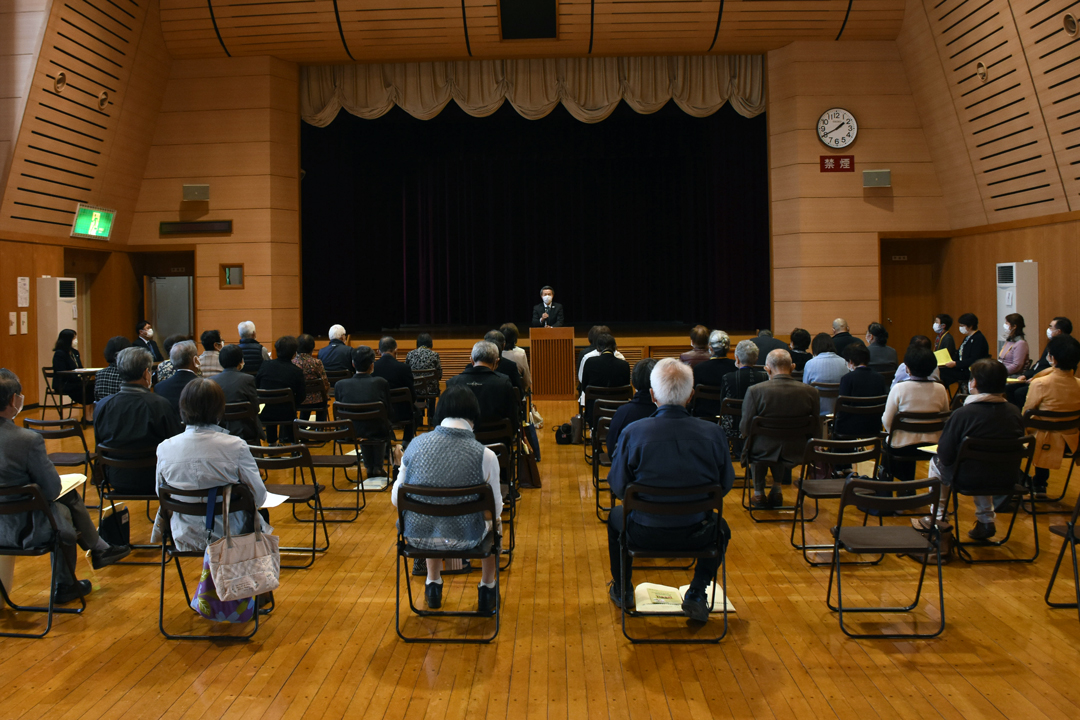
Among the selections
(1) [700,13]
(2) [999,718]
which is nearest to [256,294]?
(1) [700,13]

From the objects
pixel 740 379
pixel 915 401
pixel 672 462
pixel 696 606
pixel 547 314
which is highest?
pixel 547 314

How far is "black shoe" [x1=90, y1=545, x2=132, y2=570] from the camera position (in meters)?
4.58

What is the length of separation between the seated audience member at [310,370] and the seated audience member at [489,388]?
8.42 ft

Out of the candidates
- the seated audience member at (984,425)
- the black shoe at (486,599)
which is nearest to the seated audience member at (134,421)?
the black shoe at (486,599)

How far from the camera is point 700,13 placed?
38.9 feet

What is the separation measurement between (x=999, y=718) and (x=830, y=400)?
3.96 meters

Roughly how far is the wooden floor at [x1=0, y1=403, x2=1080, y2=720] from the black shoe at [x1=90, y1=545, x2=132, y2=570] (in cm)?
12

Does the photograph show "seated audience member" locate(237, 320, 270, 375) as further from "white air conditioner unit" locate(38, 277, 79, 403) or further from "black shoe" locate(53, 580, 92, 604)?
"white air conditioner unit" locate(38, 277, 79, 403)

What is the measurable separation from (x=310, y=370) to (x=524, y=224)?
10180mm

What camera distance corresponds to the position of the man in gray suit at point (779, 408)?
211 inches

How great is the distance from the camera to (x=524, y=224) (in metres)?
17.3

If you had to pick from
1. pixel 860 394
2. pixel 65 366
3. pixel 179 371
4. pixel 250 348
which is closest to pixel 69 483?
pixel 179 371

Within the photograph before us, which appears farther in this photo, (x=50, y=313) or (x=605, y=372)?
(x=50, y=313)

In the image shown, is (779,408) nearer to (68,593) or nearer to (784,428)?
(784,428)
